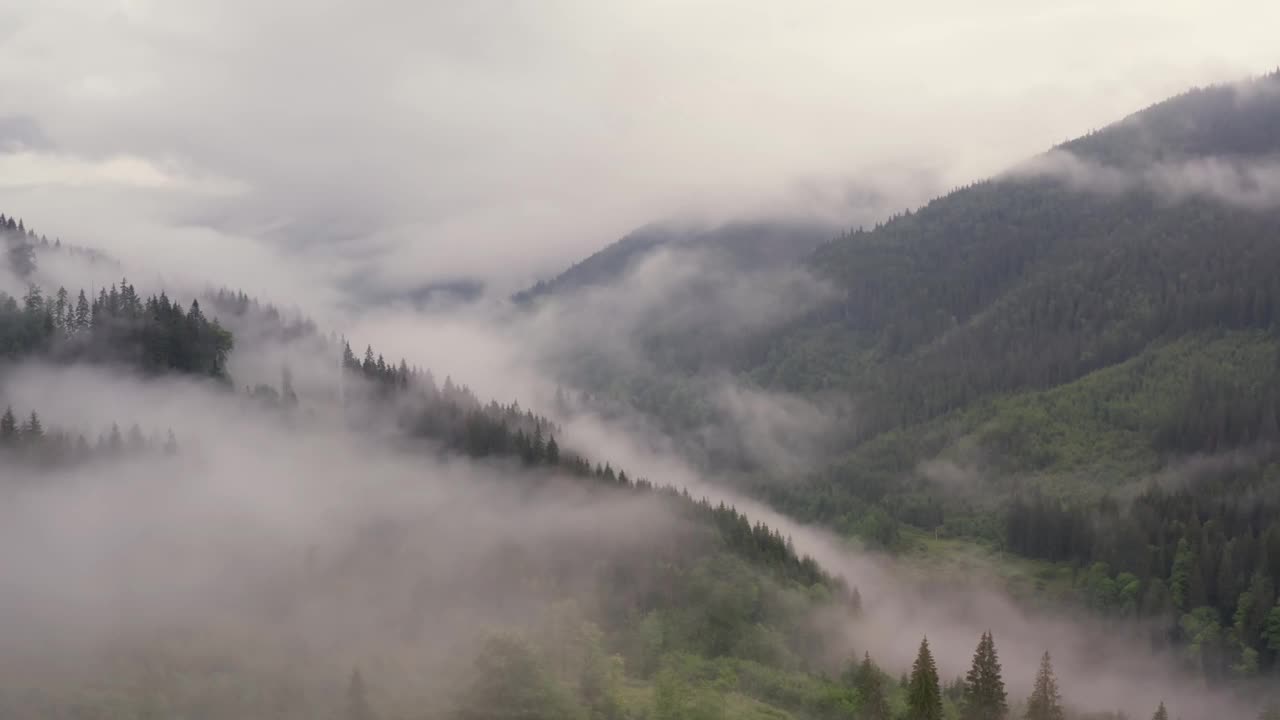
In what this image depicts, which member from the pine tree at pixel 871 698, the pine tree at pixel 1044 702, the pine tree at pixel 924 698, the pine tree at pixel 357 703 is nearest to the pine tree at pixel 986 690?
the pine tree at pixel 1044 702

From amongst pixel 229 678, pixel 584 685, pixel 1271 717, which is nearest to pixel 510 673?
pixel 584 685

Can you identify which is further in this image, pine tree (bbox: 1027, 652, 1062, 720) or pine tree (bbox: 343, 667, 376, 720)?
pine tree (bbox: 1027, 652, 1062, 720)

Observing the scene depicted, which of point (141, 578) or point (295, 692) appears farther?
point (141, 578)

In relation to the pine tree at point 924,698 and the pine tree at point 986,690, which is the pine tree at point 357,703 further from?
the pine tree at point 986,690

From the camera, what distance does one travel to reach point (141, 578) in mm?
175250

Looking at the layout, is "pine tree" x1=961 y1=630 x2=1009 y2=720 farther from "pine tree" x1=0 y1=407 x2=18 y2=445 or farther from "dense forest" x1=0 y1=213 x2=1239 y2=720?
"pine tree" x1=0 y1=407 x2=18 y2=445

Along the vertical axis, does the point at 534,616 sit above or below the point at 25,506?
below

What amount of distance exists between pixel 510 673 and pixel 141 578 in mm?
85459

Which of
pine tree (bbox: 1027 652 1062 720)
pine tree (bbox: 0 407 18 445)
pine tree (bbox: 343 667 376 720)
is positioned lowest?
pine tree (bbox: 1027 652 1062 720)

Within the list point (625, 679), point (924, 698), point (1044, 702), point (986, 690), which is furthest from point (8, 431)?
point (1044, 702)

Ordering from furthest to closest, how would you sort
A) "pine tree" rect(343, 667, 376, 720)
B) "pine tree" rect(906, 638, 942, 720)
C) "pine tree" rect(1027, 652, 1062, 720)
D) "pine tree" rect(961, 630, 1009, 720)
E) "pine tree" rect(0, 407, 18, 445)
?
"pine tree" rect(0, 407, 18, 445), "pine tree" rect(961, 630, 1009, 720), "pine tree" rect(1027, 652, 1062, 720), "pine tree" rect(906, 638, 942, 720), "pine tree" rect(343, 667, 376, 720)

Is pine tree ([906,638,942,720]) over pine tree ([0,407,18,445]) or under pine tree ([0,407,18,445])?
under

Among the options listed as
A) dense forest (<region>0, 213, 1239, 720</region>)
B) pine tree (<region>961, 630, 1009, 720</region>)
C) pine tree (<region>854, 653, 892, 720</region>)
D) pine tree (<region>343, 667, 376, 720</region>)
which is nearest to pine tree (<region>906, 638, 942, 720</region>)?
dense forest (<region>0, 213, 1239, 720</region>)

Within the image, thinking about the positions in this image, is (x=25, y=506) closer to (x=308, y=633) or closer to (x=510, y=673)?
(x=308, y=633)
